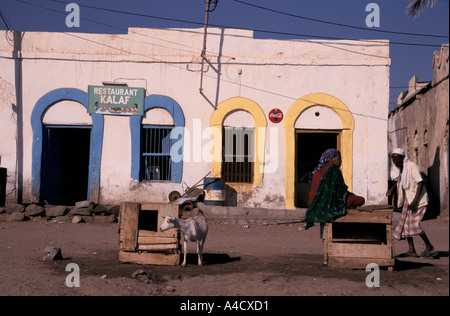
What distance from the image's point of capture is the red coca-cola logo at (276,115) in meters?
15.0

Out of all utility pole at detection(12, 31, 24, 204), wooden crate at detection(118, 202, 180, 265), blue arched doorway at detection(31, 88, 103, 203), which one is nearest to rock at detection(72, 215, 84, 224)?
blue arched doorway at detection(31, 88, 103, 203)

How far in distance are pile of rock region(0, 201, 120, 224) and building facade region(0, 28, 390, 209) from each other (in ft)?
3.31

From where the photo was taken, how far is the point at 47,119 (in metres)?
15.0

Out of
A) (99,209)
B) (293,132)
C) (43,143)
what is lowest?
(99,209)

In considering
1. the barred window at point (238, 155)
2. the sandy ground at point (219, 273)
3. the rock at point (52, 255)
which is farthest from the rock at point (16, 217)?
the rock at point (52, 255)

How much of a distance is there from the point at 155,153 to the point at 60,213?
10.7ft

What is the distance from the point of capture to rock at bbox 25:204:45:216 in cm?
1346

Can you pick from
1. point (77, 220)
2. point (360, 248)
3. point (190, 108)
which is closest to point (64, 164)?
point (77, 220)

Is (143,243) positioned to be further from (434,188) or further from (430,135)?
(430,135)

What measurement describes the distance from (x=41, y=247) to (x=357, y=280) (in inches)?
223

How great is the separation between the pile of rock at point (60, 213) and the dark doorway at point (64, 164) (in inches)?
55.1

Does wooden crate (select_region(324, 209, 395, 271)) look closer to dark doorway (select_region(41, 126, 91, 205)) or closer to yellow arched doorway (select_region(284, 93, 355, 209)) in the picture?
yellow arched doorway (select_region(284, 93, 355, 209))

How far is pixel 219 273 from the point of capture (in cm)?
650
